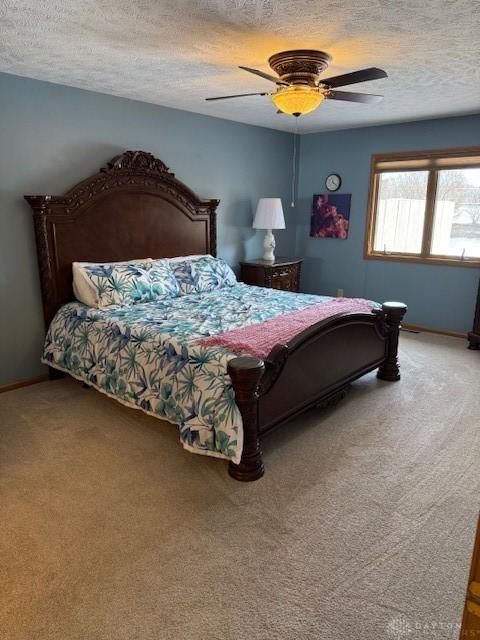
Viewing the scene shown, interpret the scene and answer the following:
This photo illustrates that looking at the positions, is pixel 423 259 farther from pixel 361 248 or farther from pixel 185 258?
pixel 185 258

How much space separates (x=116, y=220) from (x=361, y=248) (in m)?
3.18

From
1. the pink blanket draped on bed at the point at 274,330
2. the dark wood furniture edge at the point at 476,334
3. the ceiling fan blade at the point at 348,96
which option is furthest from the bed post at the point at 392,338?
the ceiling fan blade at the point at 348,96

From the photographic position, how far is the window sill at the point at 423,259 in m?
4.89

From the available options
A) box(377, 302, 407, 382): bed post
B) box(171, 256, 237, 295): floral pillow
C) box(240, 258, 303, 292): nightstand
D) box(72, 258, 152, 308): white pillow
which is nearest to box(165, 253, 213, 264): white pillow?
box(171, 256, 237, 295): floral pillow

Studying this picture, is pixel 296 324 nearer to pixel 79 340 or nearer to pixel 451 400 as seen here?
pixel 451 400

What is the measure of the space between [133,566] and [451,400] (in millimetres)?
2644

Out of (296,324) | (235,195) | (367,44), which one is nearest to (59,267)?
(296,324)

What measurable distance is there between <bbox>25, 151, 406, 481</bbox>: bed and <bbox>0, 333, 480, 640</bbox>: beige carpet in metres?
0.25

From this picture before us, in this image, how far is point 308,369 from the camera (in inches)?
111

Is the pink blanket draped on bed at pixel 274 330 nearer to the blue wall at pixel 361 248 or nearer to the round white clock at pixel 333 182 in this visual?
the blue wall at pixel 361 248

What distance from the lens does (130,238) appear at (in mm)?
4156

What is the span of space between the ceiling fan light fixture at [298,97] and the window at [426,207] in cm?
278

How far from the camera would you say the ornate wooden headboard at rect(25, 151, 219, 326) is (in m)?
3.62


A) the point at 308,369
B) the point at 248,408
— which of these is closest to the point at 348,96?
the point at 308,369
